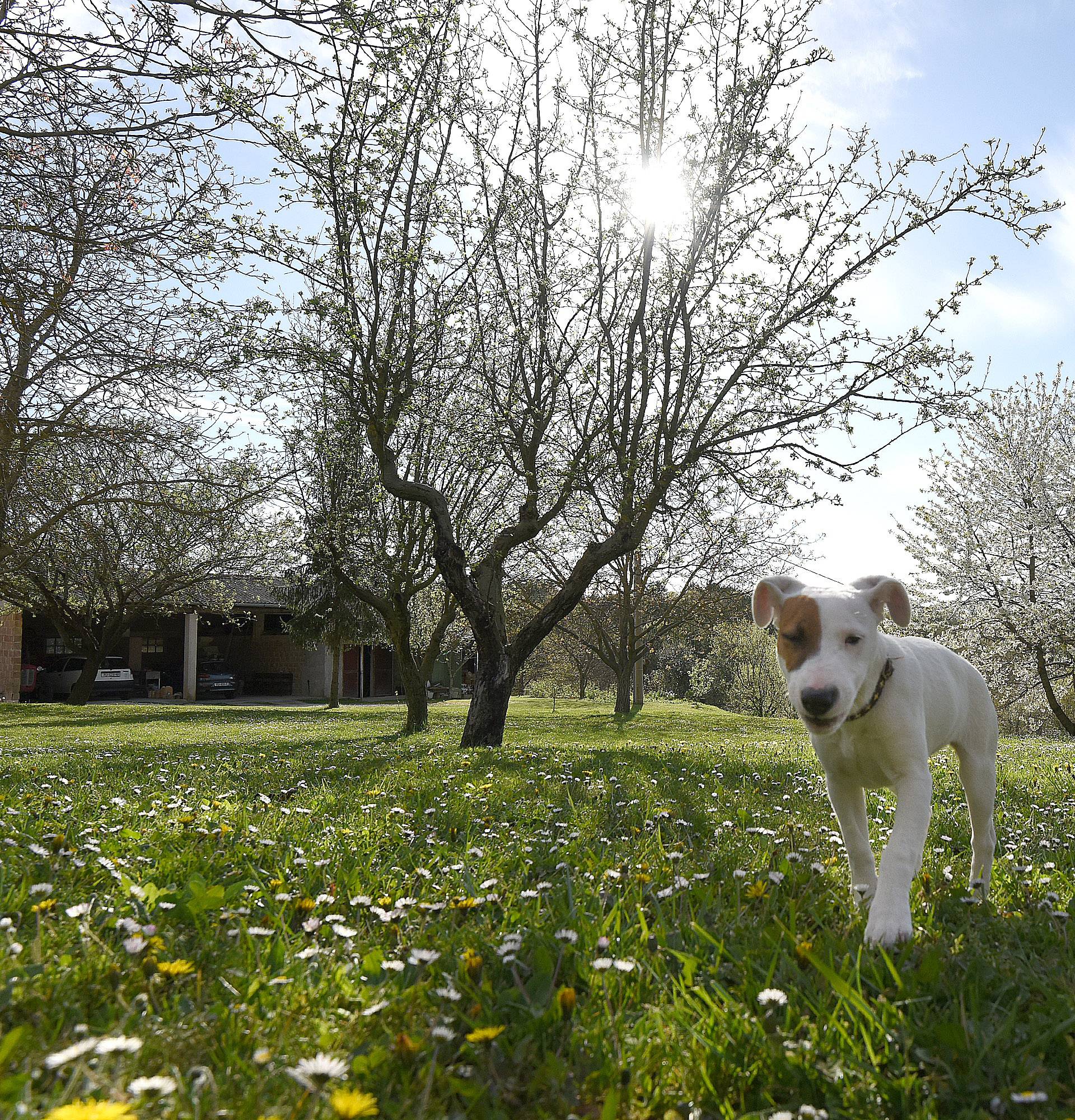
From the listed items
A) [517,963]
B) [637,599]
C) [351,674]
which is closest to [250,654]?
[351,674]

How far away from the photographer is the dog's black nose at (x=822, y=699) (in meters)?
2.78

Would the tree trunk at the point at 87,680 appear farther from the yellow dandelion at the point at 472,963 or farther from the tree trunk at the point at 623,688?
the yellow dandelion at the point at 472,963

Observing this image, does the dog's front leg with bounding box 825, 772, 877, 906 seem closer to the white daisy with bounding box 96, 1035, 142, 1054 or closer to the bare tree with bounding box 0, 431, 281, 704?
the white daisy with bounding box 96, 1035, 142, 1054

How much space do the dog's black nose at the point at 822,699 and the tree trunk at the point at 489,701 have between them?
9350mm

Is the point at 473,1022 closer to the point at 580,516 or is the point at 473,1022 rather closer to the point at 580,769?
the point at 580,769

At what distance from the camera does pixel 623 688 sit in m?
27.2

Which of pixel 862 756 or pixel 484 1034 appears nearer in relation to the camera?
pixel 484 1034

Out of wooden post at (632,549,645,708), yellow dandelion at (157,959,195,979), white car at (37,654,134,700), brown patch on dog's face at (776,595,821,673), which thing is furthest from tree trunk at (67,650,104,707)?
brown patch on dog's face at (776,595,821,673)

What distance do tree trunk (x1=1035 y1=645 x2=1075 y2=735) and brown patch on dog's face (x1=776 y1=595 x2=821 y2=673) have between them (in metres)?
22.7

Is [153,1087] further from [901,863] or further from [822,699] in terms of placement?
[901,863]

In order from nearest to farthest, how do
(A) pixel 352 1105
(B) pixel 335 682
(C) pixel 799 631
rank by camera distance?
(A) pixel 352 1105, (C) pixel 799 631, (B) pixel 335 682

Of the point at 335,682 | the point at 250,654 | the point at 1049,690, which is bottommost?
the point at 335,682

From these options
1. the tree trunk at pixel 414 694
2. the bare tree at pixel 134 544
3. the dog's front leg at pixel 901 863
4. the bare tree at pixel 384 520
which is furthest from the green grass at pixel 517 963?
the tree trunk at pixel 414 694

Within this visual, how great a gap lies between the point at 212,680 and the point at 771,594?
40.4 meters
